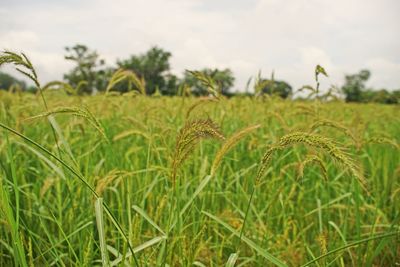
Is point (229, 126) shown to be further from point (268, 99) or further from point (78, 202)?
point (78, 202)

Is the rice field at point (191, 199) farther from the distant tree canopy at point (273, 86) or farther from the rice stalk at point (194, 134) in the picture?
the distant tree canopy at point (273, 86)

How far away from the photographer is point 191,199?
155 cm

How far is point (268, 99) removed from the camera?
4.12 metres

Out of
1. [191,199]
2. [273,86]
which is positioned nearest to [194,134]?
[191,199]

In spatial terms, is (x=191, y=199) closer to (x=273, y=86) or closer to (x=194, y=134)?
(x=194, y=134)

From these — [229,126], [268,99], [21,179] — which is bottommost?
[21,179]

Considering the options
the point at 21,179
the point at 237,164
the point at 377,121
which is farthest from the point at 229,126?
the point at 377,121

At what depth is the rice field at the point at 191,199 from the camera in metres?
1.16

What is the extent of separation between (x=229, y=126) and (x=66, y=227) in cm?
235

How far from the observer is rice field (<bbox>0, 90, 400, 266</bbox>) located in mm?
1156

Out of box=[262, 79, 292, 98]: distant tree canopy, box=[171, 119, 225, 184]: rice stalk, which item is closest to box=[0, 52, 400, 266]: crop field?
box=[171, 119, 225, 184]: rice stalk

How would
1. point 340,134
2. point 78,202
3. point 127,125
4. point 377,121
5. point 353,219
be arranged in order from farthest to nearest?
1. point 377,121
2. point 340,134
3. point 127,125
4. point 353,219
5. point 78,202

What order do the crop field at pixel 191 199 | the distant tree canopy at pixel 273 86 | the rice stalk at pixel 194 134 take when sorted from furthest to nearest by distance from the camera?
1. the distant tree canopy at pixel 273 86
2. the crop field at pixel 191 199
3. the rice stalk at pixel 194 134

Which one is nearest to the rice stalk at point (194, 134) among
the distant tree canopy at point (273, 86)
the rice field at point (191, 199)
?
the rice field at point (191, 199)
